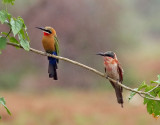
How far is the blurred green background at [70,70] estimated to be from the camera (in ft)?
54.3

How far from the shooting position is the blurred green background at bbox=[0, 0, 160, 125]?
16.6 m

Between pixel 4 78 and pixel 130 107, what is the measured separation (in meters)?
6.34

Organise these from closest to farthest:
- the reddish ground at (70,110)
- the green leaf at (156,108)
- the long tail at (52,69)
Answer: the green leaf at (156,108) < the long tail at (52,69) < the reddish ground at (70,110)

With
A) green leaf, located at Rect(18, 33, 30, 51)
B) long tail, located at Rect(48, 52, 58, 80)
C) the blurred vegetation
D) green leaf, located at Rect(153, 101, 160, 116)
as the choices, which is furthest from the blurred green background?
green leaf, located at Rect(18, 33, 30, 51)

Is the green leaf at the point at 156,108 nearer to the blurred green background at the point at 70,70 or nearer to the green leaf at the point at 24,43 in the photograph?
the green leaf at the point at 24,43

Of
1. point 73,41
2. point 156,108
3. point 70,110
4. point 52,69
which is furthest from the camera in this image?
point 73,41

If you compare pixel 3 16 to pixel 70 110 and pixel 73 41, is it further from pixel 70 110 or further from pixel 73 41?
pixel 73 41

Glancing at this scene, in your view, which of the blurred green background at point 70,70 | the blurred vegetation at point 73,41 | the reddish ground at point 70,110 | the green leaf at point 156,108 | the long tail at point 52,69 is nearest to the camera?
the green leaf at point 156,108

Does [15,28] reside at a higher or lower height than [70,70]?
higher

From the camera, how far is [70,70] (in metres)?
20.8

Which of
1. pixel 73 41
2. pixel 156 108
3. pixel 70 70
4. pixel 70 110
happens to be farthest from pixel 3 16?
pixel 70 70

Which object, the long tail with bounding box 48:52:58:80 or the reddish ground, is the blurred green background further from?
the long tail with bounding box 48:52:58:80

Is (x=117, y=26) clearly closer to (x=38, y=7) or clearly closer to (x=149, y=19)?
(x=38, y=7)

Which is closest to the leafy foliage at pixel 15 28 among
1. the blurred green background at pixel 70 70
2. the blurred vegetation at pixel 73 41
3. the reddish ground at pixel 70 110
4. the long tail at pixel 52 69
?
the long tail at pixel 52 69
